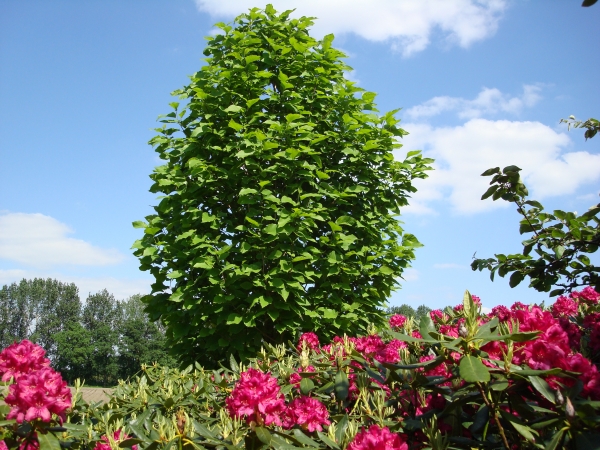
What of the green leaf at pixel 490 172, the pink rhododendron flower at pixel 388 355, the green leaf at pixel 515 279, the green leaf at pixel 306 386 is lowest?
the green leaf at pixel 306 386

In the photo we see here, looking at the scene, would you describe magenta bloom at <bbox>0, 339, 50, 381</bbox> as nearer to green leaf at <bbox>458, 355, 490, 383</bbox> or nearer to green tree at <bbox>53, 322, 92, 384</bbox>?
green leaf at <bbox>458, 355, 490, 383</bbox>

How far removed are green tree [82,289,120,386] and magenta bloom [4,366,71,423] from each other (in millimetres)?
70632

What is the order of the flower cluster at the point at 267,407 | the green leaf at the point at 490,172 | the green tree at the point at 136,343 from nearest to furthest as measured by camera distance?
the flower cluster at the point at 267,407, the green leaf at the point at 490,172, the green tree at the point at 136,343

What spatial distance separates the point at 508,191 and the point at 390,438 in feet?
7.12

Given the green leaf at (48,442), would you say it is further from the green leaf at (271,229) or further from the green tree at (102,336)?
the green tree at (102,336)

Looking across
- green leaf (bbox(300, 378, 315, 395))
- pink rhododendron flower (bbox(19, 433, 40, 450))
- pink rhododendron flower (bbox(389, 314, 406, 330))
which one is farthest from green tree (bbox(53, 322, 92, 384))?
green leaf (bbox(300, 378, 315, 395))

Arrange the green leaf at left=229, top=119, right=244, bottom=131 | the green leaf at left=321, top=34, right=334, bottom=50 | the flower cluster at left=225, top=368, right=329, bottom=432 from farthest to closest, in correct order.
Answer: the green leaf at left=321, top=34, right=334, bottom=50, the green leaf at left=229, top=119, right=244, bottom=131, the flower cluster at left=225, top=368, right=329, bottom=432

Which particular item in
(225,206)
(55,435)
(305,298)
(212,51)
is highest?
(212,51)

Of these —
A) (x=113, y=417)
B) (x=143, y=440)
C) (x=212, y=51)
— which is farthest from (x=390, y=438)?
(x=212, y=51)

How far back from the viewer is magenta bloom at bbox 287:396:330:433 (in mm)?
2039

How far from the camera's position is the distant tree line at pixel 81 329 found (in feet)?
215

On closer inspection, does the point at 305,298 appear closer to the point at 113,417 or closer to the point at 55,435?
the point at 113,417

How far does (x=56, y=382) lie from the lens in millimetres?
2199

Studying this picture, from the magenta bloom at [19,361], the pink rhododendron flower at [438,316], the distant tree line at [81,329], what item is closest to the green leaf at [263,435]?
the magenta bloom at [19,361]
